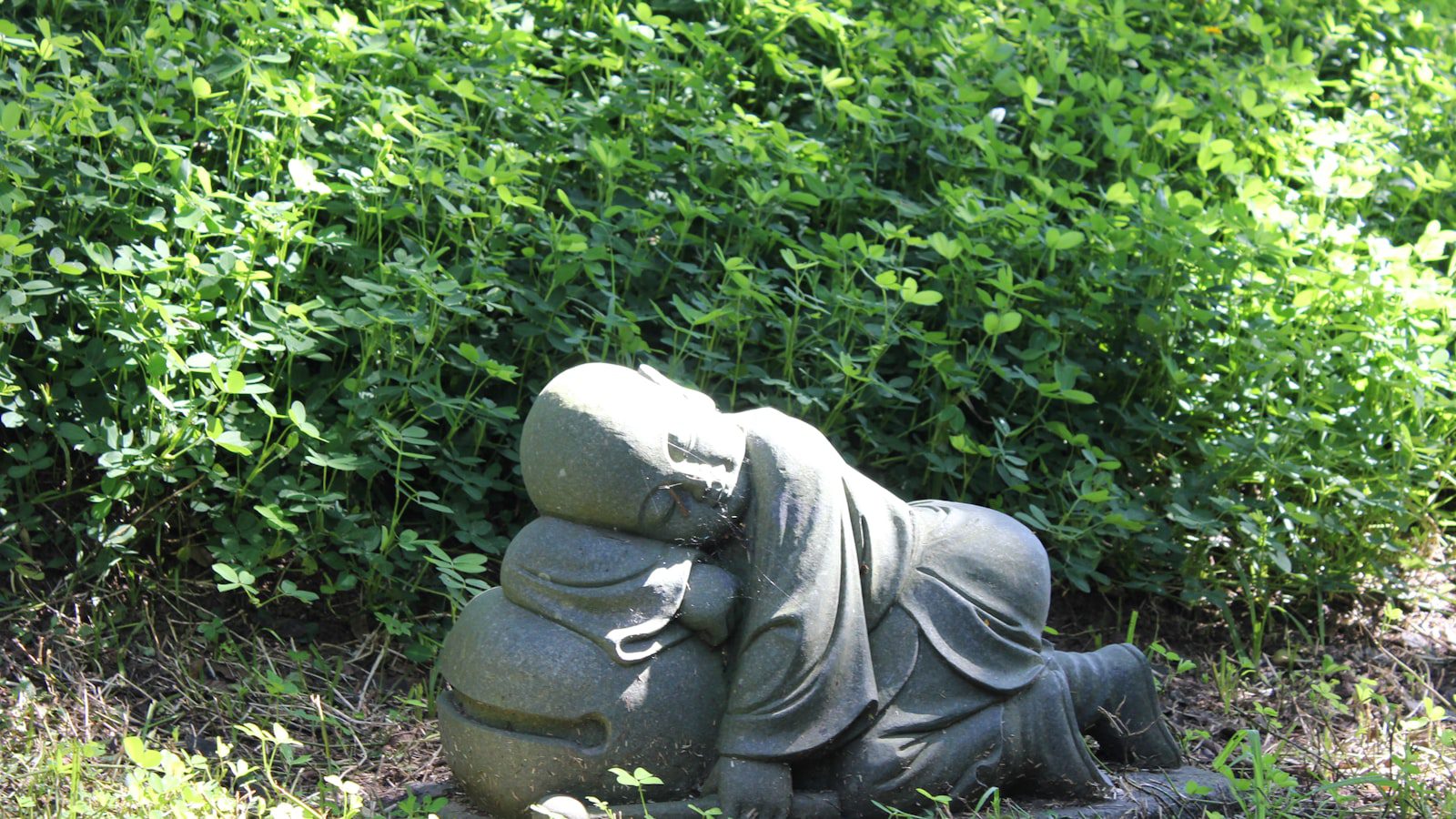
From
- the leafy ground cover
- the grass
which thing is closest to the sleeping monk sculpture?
the grass

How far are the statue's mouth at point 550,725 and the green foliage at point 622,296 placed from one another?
733 millimetres

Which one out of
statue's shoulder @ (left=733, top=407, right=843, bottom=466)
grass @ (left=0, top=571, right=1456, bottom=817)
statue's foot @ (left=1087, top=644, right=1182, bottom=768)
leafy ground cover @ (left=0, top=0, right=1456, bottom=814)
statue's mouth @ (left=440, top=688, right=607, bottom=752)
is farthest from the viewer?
leafy ground cover @ (left=0, top=0, right=1456, bottom=814)

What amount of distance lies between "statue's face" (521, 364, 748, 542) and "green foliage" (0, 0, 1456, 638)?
0.76 metres

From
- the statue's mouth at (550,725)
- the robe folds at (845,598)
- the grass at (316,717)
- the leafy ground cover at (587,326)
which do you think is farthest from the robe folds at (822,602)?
the leafy ground cover at (587,326)

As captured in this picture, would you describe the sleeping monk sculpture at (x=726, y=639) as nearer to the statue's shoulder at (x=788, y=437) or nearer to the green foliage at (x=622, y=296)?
the statue's shoulder at (x=788, y=437)

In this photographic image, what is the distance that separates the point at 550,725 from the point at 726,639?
0.38 metres

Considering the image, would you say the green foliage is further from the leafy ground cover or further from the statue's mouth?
the statue's mouth

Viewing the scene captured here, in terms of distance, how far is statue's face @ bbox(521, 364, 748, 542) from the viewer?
2.64 metres

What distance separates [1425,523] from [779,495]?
257 cm

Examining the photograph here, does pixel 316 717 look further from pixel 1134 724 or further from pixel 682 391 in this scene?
pixel 1134 724

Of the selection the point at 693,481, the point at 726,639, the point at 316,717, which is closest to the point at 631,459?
the point at 693,481

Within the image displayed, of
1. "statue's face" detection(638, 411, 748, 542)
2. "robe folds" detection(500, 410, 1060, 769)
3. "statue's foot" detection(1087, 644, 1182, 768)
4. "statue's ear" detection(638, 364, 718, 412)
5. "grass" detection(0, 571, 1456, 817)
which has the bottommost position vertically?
"grass" detection(0, 571, 1456, 817)

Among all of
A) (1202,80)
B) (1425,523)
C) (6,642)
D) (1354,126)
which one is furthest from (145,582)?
(1354,126)

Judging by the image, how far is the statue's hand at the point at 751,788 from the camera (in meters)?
2.62
